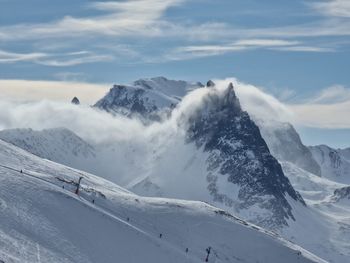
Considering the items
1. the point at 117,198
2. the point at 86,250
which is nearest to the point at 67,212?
the point at 86,250

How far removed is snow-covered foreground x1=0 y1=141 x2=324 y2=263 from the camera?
104m

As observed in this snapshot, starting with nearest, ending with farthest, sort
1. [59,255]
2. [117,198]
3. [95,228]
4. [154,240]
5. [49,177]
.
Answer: [59,255] → [95,228] → [154,240] → [49,177] → [117,198]

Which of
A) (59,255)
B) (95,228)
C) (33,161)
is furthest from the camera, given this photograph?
(33,161)

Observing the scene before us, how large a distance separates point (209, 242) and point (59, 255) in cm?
5410

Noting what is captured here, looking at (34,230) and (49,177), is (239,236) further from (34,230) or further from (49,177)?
A: (34,230)

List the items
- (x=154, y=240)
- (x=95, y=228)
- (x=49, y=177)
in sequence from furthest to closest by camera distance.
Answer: (x=49, y=177) < (x=154, y=240) < (x=95, y=228)

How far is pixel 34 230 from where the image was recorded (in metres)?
105

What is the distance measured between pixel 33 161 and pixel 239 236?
4492cm

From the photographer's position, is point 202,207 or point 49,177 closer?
point 49,177

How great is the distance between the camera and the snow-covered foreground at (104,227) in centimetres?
10394

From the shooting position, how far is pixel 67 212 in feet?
400

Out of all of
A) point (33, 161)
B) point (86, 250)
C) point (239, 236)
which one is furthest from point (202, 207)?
point (86, 250)

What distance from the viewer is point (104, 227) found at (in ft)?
406

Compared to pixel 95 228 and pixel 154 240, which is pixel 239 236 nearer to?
pixel 154 240
